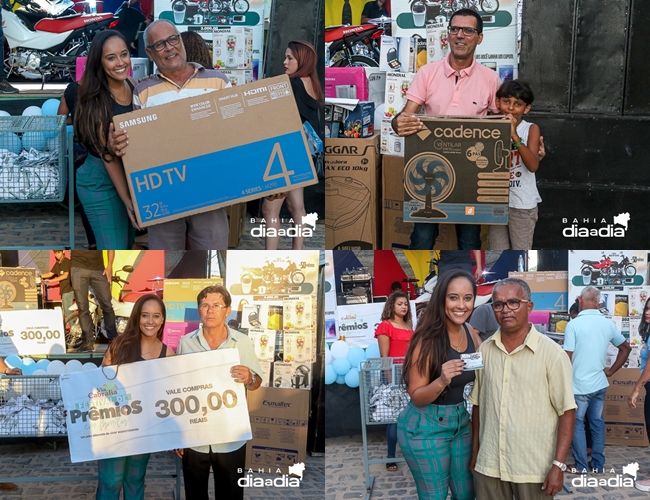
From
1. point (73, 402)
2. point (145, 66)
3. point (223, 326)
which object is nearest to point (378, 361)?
point (223, 326)

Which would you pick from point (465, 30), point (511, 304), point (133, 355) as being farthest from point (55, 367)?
point (465, 30)

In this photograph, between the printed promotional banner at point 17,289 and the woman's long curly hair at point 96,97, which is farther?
the printed promotional banner at point 17,289

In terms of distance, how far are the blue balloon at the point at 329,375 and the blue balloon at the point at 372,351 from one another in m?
0.27

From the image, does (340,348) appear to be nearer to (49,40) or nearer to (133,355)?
(133,355)

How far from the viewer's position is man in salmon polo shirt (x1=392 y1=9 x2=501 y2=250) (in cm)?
477

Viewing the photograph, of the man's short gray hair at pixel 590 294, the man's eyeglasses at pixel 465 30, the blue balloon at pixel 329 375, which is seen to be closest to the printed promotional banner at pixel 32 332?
the blue balloon at pixel 329 375

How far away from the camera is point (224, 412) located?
4.66m

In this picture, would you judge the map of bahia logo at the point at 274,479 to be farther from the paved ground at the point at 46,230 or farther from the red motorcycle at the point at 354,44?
the red motorcycle at the point at 354,44

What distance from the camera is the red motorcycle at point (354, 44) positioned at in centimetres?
530

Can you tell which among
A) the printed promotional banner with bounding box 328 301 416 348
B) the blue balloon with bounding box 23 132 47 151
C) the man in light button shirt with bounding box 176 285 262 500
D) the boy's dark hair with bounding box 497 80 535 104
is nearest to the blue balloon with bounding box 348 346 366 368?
the printed promotional banner with bounding box 328 301 416 348

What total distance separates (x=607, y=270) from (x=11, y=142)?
12.4 feet

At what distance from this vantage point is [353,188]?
5.31m

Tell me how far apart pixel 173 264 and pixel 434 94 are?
180 centimetres

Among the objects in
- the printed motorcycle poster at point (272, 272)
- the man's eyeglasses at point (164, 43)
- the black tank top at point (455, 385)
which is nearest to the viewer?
the black tank top at point (455, 385)
